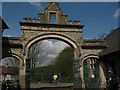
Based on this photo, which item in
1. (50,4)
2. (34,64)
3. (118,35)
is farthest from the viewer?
(34,64)

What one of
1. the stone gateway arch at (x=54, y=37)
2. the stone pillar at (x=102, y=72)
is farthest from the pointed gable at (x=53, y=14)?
the stone pillar at (x=102, y=72)

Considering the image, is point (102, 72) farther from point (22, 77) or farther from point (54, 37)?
point (22, 77)

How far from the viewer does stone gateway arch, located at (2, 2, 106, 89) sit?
1009 centimetres

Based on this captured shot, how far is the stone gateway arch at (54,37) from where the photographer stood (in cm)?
1009

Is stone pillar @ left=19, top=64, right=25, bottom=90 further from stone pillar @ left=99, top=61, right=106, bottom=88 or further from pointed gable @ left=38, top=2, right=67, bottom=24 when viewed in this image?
stone pillar @ left=99, top=61, right=106, bottom=88

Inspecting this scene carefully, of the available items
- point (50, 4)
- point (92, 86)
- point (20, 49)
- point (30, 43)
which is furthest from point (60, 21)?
point (92, 86)

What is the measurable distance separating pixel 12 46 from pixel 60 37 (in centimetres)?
442

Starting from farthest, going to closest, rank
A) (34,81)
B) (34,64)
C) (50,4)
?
(34,64) < (34,81) < (50,4)

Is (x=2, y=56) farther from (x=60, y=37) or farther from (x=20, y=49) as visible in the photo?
(x=60, y=37)

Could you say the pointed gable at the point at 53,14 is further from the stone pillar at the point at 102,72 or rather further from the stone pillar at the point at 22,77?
the stone pillar at the point at 102,72

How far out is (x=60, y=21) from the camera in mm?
11367

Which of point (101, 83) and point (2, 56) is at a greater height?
point (2, 56)

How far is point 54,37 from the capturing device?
10.9 meters

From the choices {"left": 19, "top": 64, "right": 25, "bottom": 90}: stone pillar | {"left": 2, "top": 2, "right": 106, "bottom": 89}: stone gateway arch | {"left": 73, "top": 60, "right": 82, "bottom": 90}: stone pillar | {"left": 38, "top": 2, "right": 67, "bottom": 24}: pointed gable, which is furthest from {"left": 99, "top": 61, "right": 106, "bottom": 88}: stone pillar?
{"left": 19, "top": 64, "right": 25, "bottom": 90}: stone pillar
